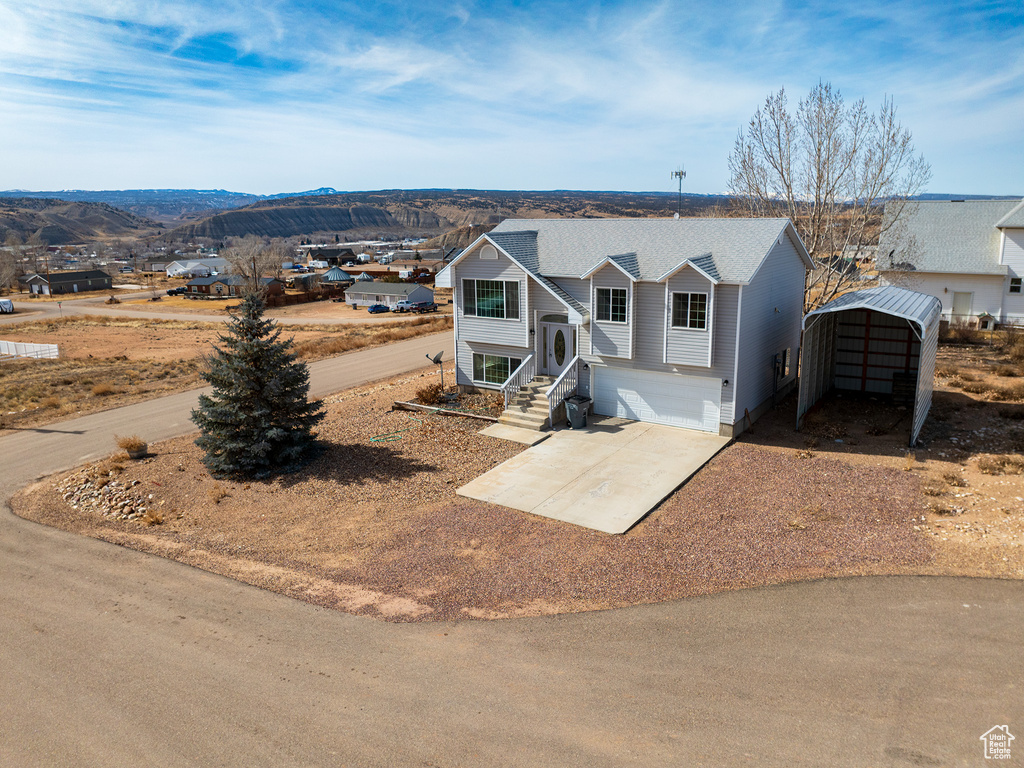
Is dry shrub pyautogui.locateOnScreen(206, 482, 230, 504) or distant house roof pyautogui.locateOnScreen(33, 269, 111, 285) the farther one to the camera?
distant house roof pyautogui.locateOnScreen(33, 269, 111, 285)

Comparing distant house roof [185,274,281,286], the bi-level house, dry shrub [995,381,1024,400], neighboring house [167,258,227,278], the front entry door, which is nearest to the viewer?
the bi-level house

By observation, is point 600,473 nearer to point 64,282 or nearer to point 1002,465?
point 1002,465

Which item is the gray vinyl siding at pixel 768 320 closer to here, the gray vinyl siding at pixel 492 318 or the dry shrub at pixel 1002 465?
the dry shrub at pixel 1002 465

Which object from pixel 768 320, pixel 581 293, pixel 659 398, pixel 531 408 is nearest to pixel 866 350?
pixel 768 320

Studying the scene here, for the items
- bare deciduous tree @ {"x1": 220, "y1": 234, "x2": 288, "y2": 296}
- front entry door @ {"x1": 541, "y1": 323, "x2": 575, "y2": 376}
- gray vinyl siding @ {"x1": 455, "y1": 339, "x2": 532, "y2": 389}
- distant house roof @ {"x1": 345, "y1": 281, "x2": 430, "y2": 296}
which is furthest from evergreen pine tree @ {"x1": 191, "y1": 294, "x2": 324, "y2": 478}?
bare deciduous tree @ {"x1": 220, "y1": 234, "x2": 288, "y2": 296}

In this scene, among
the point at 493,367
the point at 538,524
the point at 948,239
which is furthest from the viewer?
the point at 948,239

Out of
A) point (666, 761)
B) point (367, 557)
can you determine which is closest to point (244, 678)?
point (367, 557)

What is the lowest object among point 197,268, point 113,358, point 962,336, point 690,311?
point 113,358

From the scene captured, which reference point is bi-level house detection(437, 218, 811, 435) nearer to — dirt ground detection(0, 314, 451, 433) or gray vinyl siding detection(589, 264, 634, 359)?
gray vinyl siding detection(589, 264, 634, 359)
